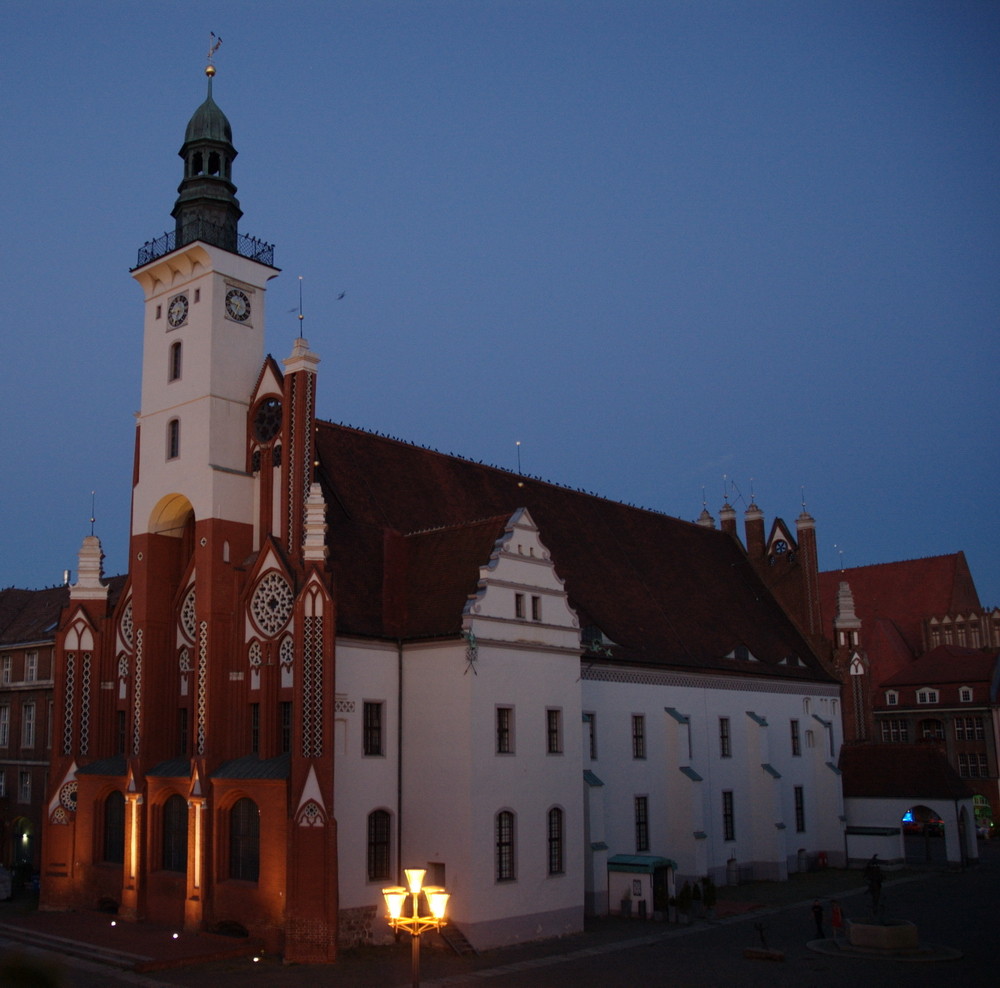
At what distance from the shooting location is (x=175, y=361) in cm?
3762

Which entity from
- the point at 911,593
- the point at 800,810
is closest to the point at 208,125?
the point at 800,810

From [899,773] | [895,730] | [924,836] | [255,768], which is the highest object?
[255,768]

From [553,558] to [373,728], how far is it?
12.4 meters

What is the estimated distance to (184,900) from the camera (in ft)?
107

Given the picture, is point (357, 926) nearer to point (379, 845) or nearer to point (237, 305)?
point (379, 845)

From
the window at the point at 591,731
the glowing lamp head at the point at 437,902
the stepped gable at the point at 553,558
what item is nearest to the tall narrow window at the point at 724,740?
the stepped gable at the point at 553,558

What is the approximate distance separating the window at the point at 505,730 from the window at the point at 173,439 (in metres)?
13.6

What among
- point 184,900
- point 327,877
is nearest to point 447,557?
point 327,877

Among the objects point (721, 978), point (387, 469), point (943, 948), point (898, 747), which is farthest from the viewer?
point (898, 747)

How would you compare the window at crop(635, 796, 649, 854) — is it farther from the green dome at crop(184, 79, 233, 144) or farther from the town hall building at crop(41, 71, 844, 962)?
the green dome at crop(184, 79, 233, 144)

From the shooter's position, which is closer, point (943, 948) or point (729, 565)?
point (943, 948)

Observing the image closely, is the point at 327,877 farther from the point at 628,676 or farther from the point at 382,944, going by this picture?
the point at 628,676

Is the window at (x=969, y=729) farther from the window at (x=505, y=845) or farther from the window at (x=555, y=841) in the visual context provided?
the window at (x=505, y=845)

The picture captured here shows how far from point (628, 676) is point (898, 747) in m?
19.7
